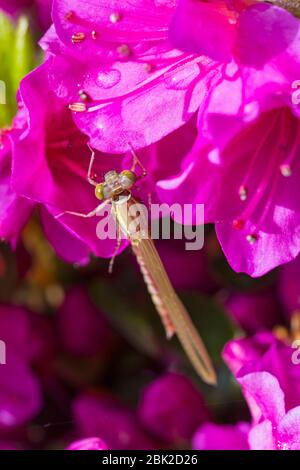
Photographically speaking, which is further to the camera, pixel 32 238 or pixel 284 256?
pixel 32 238

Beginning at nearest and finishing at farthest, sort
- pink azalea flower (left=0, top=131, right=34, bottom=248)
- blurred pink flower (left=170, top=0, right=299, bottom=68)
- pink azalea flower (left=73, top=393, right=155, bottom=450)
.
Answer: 1. blurred pink flower (left=170, top=0, right=299, bottom=68)
2. pink azalea flower (left=0, top=131, right=34, bottom=248)
3. pink azalea flower (left=73, top=393, right=155, bottom=450)

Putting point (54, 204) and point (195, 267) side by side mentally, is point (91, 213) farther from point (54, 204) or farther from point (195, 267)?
point (195, 267)

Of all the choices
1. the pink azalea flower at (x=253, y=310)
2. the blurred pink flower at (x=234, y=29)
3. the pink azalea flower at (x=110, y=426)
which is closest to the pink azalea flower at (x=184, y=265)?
the pink azalea flower at (x=253, y=310)

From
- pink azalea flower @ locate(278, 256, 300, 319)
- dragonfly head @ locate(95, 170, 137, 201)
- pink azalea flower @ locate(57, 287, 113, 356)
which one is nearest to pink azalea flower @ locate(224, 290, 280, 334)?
pink azalea flower @ locate(278, 256, 300, 319)

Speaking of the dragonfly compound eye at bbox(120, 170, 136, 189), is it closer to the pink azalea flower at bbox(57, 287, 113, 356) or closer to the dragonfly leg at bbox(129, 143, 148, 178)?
the dragonfly leg at bbox(129, 143, 148, 178)

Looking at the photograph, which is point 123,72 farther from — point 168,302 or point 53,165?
point 168,302
